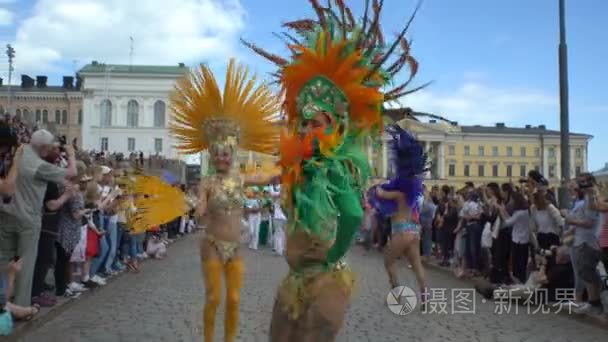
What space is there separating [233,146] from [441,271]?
10202 millimetres

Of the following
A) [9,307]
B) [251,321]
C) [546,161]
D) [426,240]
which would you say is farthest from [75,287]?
[546,161]

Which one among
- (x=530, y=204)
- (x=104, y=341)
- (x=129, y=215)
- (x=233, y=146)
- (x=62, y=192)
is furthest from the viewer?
(x=530, y=204)

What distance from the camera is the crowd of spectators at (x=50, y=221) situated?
678 cm

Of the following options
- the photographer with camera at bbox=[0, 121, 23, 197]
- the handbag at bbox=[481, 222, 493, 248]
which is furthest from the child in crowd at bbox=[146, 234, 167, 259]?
the photographer with camera at bbox=[0, 121, 23, 197]

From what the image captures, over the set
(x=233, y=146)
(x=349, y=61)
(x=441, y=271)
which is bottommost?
(x=441, y=271)

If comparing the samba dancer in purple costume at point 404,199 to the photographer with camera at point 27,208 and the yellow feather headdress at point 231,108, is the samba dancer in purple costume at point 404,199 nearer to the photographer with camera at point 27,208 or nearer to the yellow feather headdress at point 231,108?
the yellow feather headdress at point 231,108

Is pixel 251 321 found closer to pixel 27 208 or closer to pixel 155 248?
pixel 27 208

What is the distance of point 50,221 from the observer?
8.48 m

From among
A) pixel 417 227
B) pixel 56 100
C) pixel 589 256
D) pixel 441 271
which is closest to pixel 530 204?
pixel 589 256

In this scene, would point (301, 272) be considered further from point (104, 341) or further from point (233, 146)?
point (104, 341)

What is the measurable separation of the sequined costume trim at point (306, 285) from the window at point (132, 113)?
7894cm

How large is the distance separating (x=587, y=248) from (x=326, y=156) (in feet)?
21.4

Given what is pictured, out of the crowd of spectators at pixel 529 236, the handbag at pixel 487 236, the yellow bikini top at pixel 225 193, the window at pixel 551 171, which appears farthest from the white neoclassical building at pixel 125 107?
the yellow bikini top at pixel 225 193

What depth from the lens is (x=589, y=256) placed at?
30.0ft
